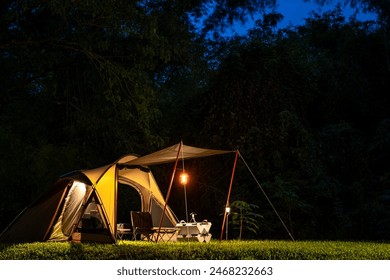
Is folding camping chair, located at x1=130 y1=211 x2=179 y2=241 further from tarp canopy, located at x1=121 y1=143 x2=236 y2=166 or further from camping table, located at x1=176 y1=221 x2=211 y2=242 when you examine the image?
tarp canopy, located at x1=121 y1=143 x2=236 y2=166

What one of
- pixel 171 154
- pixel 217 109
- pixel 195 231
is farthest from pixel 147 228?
pixel 217 109

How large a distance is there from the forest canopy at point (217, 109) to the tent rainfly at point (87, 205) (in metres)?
2.06

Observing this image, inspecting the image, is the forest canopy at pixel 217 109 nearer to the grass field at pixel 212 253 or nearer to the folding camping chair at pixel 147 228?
the folding camping chair at pixel 147 228

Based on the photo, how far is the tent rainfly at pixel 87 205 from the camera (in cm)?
908

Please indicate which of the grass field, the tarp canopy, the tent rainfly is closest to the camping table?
the tent rainfly

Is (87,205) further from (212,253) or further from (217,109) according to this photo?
(217,109)

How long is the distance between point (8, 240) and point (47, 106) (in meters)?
4.86

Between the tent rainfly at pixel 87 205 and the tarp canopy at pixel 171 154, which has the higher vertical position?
the tarp canopy at pixel 171 154

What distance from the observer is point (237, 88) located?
1334 centimetres

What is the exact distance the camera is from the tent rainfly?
908 cm

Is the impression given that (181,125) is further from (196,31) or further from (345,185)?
(345,185)

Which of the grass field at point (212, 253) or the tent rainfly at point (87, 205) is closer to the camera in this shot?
the grass field at point (212, 253)


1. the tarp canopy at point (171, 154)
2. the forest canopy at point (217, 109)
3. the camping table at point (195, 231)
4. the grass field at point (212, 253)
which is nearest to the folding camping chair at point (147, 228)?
the camping table at point (195, 231)
